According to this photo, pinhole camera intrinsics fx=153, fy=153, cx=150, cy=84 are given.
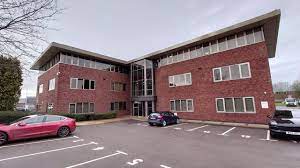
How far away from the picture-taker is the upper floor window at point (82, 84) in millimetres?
18677

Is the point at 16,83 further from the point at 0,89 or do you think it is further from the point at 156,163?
the point at 156,163

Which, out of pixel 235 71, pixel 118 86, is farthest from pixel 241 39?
pixel 118 86

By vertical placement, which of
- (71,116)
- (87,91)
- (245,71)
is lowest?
(71,116)

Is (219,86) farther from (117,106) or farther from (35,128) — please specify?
(35,128)

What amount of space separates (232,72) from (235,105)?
3190 millimetres

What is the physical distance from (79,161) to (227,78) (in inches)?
572

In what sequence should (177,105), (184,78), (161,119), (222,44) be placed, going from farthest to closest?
(177,105)
(184,78)
(222,44)
(161,119)

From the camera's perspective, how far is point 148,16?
14773 millimetres

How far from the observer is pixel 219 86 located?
1558 centimetres

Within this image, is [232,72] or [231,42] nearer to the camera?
[232,72]

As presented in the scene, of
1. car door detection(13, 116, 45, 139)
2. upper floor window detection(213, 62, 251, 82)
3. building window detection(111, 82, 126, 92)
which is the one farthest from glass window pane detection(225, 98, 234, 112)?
building window detection(111, 82, 126, 92)

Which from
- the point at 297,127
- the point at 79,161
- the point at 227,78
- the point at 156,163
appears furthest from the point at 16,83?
the point at 297,127

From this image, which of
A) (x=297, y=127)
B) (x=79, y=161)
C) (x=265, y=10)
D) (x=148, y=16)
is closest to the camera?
(x=79, y=161)

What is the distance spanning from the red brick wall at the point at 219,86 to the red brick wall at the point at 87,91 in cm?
721
